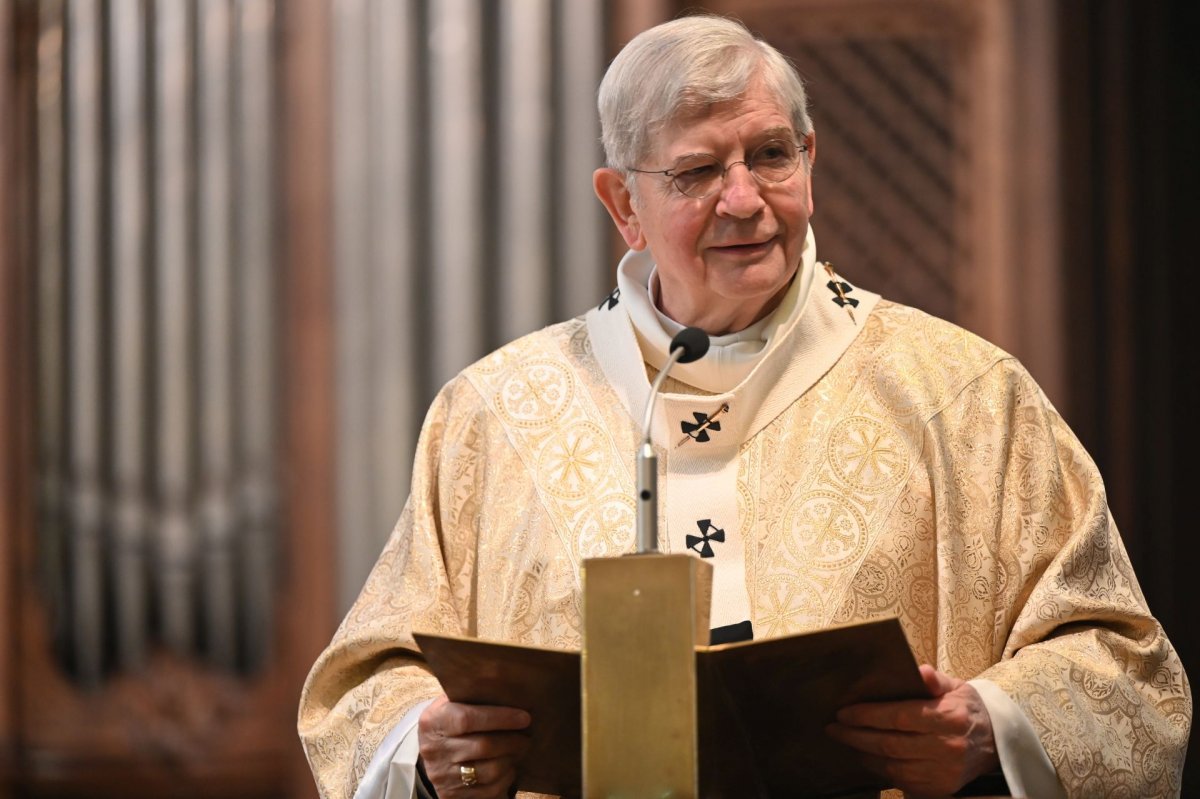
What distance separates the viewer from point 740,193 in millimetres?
2725

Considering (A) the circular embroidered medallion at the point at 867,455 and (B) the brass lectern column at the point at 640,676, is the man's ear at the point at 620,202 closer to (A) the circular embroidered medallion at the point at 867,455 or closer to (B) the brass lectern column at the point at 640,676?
(A) the circular embroidered medallion at the point at 867,455

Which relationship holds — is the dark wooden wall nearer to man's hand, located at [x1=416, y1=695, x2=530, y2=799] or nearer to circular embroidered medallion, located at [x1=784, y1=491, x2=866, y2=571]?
circular embroidered medallion, located at [x1=784, y1=491, x2=866, y2=571]

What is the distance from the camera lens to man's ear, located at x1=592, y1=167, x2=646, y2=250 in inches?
117

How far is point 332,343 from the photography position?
5145mm

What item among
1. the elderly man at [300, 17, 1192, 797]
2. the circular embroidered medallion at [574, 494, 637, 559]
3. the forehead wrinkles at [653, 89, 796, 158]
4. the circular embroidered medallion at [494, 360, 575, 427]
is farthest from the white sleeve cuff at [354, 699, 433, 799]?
the forehead wrinkles at [653, 89, 796, 158]

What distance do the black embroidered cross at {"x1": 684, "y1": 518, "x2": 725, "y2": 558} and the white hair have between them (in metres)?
0.60

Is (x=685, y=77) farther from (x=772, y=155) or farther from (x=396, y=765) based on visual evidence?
(x=396, y=765)

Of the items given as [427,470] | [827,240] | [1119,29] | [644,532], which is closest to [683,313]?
[427,470]

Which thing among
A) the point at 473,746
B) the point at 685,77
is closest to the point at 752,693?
the point at 473,746

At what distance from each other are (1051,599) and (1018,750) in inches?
11.9

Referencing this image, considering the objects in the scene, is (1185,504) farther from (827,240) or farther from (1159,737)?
(1159,737)

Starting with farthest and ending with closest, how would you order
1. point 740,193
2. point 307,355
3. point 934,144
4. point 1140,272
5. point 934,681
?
1. point 307,355
2. point 934,144
3. point 1140,272
4. point 740,193
5. point 934,681

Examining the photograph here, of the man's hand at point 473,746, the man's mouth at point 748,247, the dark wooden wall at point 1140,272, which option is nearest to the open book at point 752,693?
the man's hand at point 473,746

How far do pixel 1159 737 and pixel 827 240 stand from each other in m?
2.66
